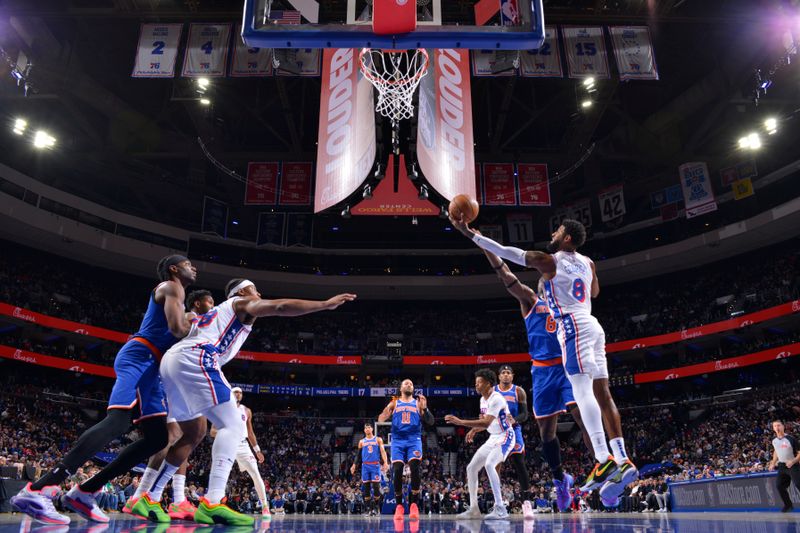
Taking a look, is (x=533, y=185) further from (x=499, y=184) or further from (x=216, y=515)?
(x=216, y=515)

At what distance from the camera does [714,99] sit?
22.8 m

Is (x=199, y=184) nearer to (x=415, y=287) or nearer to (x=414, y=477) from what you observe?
(x=415, y=287)

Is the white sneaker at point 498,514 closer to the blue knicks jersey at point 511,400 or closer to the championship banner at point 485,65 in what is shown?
the blue knicks jersey at point 511,400

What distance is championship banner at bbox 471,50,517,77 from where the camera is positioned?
585 inches

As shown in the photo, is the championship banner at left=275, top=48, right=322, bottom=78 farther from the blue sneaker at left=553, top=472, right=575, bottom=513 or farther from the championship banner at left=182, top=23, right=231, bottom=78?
the blue sneaker at left=553, top=472, right=575, bottom=513

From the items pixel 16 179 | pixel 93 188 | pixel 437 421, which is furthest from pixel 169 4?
pixel 437 421

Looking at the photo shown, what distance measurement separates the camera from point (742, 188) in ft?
85.1

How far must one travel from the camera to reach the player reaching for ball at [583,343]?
4535mm

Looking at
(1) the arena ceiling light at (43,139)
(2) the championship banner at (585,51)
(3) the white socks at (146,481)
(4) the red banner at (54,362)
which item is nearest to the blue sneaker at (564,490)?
(3) the white socks at (146,481)

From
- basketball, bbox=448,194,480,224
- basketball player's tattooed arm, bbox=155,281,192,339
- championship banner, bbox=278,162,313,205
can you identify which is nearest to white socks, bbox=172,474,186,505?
basketball player's tattooed arm, bbox=155,281,192,339

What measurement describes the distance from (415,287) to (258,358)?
10.3m

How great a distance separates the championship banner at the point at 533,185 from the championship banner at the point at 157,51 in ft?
38.6

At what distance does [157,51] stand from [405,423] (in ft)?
38.4

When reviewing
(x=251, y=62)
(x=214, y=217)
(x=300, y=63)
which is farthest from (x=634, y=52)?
(x=214, y=217)
